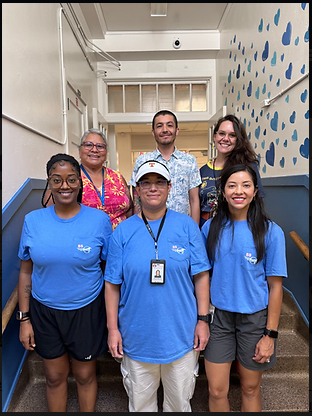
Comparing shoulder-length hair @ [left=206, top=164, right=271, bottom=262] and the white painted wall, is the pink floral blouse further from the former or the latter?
shoulder-length hair @ [left=206, top=164, right=271, bottom=262]

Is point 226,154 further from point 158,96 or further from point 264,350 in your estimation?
point 158,96

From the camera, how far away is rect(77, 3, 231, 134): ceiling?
4023 mm

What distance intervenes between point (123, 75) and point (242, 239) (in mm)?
4732

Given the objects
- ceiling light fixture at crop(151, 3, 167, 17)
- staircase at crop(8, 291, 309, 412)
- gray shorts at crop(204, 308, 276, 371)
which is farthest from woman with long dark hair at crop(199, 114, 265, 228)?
ceiling light fixture at crop(151, 3, 167, 17)

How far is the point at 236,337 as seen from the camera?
4.41 ft

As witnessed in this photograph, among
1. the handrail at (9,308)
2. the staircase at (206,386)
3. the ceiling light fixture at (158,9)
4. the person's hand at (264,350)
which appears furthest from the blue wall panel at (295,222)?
the ceiling light fixture at (158,9)

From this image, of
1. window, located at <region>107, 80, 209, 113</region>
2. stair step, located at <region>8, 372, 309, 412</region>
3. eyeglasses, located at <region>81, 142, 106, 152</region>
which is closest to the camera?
stair step, located at <region>8, 372, 309, 412</region>

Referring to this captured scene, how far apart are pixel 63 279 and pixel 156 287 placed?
46cm

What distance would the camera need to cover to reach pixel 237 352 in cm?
134

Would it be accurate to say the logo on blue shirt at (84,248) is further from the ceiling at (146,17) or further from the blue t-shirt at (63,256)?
the ceiling at (146,17)

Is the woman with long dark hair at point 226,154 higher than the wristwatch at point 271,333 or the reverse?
higher

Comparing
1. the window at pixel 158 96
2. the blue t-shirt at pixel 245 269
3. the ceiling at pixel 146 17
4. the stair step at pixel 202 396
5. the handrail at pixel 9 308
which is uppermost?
the ceiling at pixel 146 17

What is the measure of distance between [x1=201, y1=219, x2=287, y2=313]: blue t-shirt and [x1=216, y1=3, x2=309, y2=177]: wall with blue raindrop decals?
1.05 metres

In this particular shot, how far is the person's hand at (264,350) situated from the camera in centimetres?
125
